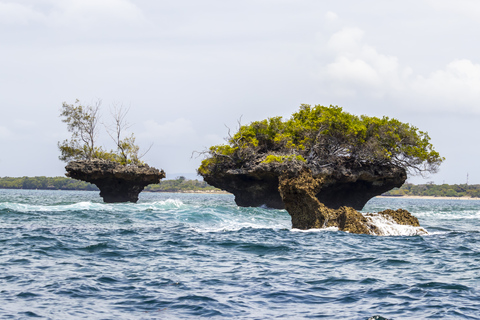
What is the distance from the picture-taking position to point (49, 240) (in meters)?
15.4

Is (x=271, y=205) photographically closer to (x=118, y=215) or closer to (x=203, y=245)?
(x=118, y=215)

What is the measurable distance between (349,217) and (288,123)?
20.7 meters

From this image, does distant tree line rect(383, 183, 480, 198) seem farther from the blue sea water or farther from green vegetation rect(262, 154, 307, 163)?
the blue sea water

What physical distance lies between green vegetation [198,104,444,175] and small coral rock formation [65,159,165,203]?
5.92 meters

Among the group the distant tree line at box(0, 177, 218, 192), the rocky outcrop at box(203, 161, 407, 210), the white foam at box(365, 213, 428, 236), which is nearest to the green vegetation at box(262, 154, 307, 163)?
the rocky outcrop at box(203, 161, 407, 210)

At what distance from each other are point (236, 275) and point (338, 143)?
28.5 metres

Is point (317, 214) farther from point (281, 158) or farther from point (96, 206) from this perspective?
point (96, 206)

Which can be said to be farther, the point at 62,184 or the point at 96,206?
the point at 62,184

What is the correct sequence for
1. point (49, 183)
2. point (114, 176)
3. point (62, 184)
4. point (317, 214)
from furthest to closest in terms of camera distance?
point (49, 183) → point (62, 184) → point (114, 176) → point (317, 214)

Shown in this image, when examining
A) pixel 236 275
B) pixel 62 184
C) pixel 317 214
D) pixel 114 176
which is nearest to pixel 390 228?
pixel 317 214

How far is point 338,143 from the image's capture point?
37.9 m

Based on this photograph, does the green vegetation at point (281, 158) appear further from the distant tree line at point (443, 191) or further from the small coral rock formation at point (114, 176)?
the distant tree line at point (443, 191)

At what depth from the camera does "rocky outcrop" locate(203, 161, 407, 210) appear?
3558 cm

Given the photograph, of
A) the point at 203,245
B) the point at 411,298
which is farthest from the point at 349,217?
the point at 411,298
